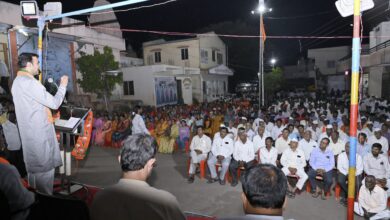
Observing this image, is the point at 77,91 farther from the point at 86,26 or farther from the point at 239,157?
the point at 239,157

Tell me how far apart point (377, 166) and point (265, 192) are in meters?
5.25

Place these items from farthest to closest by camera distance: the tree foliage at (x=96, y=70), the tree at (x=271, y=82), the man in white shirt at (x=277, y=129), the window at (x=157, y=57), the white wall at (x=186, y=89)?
the tree at (x=271, y=82)
the window at (x=157, y=57)
the white wall at (x=186, y=89)
the tree foliage at (x=96, y=70)
the man in white shirt at (x=277, y=129)

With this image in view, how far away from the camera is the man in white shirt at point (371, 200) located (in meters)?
4.76

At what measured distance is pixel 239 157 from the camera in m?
7.05

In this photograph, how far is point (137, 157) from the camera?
1857 mm

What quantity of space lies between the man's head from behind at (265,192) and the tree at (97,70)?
13882 millimetres

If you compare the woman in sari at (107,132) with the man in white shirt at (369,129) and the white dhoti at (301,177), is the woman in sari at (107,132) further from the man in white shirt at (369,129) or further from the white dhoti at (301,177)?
the man in white shirt at (369,129)

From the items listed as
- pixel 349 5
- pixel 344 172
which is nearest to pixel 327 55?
pixel 344 172

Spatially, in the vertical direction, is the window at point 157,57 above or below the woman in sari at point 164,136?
above

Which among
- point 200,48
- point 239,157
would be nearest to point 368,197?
point 239,157

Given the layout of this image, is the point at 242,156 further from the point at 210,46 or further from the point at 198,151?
the point at 210,46

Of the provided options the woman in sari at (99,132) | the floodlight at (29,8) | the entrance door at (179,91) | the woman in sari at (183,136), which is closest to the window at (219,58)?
the entrance door at (179,91)

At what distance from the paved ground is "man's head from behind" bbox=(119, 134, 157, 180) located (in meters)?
3.73

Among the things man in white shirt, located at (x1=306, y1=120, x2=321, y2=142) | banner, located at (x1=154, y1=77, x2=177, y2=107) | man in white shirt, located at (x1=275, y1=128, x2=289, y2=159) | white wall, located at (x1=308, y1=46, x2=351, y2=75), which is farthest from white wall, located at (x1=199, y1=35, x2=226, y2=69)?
white wall, located at (x1=308, y1=46, x2=351, y2=75)
